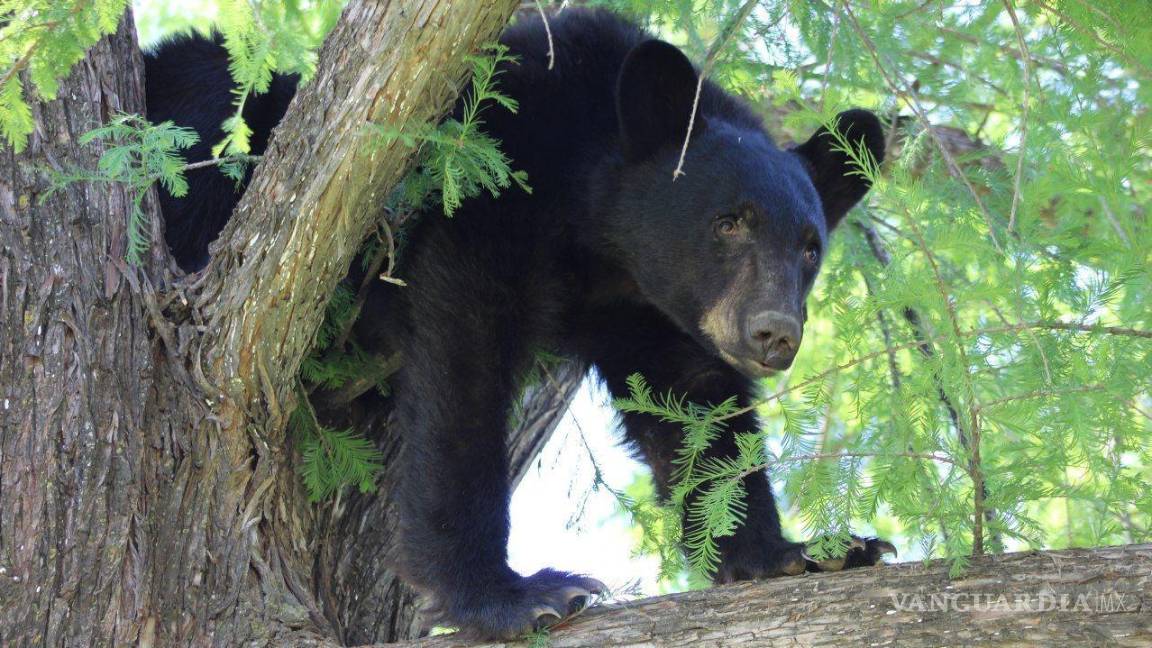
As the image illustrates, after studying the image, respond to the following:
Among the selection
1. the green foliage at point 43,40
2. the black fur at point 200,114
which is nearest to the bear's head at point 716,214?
the black fur at point 200,114

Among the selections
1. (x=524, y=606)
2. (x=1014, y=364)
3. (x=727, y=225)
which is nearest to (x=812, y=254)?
(x=727, y=225)

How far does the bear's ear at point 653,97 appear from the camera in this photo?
4742 millimetres

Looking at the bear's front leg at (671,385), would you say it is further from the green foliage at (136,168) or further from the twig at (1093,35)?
the twig at (1093,35)

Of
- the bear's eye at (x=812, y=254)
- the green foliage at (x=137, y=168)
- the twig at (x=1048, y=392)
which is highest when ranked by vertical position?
the bear's eye at (x=812, y=254)

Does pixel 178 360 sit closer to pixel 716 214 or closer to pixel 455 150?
pixel 455 150

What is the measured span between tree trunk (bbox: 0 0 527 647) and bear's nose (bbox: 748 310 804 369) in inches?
58.8

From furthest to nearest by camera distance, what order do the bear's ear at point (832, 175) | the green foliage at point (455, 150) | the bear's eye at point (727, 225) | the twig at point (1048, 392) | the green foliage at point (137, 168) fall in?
1. the bear's ear at point (832, 175)
2. the bear's eye at point (727, 225)
3. the green foliage at point (137, 168)
4. the green foliage at point (455, 150)
5. the twig at point (1048, 392)

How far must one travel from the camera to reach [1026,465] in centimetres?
340

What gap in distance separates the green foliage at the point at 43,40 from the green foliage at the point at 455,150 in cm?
84

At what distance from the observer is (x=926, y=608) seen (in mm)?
3406

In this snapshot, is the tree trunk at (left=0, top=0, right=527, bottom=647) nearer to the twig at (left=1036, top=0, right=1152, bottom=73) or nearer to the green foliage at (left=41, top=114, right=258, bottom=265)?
the green foliage at (left=41, top=114, right=258, bottom=265)

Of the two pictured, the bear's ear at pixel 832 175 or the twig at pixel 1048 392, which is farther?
the bear's ear at pixel 832 175

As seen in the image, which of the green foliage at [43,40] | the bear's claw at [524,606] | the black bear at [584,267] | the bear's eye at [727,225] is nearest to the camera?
the green foliage at [43,40]

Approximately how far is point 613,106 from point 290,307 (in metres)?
2.00
